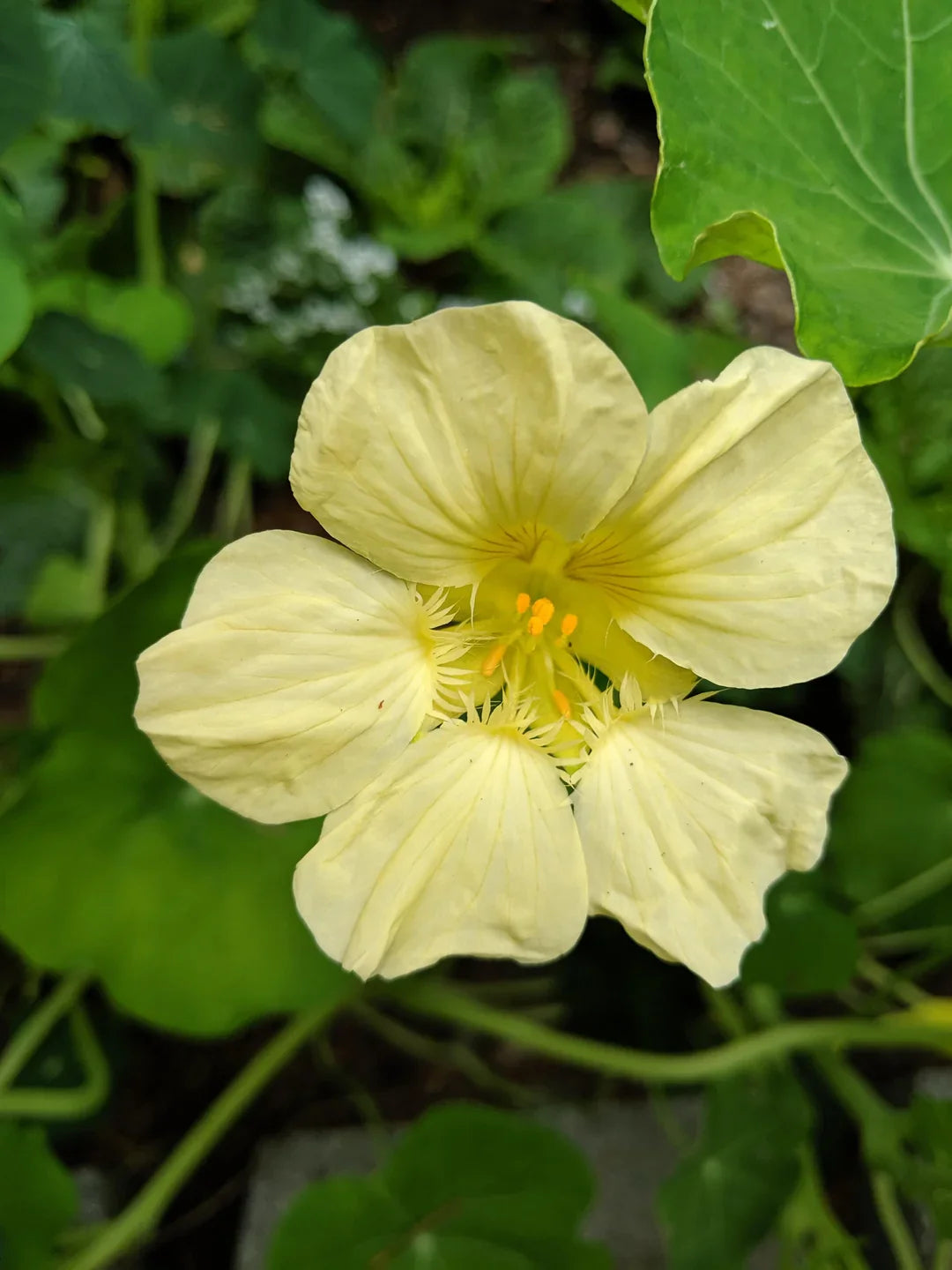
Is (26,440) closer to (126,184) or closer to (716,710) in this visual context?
(126,184)

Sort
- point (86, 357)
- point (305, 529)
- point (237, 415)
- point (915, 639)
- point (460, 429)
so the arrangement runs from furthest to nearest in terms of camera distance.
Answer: point (305, 529)
point (915, 639)
point (237, 415)
point (86, 357)
point (460, 429)

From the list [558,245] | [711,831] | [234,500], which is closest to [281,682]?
[711,831]

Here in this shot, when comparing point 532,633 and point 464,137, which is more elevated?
point 464,137

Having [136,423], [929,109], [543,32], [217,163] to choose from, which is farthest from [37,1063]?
[543,32]

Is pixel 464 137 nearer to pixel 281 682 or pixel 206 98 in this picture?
pixel 206 98

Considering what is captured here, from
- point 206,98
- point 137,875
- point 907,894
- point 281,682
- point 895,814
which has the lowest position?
point 907,894

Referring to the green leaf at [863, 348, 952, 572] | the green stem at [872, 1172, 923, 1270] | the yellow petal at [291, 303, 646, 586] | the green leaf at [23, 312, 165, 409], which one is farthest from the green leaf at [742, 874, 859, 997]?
the green leaf at [23, 312, 165, 409]

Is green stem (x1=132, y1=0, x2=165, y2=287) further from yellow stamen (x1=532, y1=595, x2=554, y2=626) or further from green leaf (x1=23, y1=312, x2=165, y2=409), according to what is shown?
yellow stamen (x1=532, y1=595, x2=554, y2=626)

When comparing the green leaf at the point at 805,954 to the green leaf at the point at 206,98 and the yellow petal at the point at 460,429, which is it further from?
the green leaf at the point at 206,98
